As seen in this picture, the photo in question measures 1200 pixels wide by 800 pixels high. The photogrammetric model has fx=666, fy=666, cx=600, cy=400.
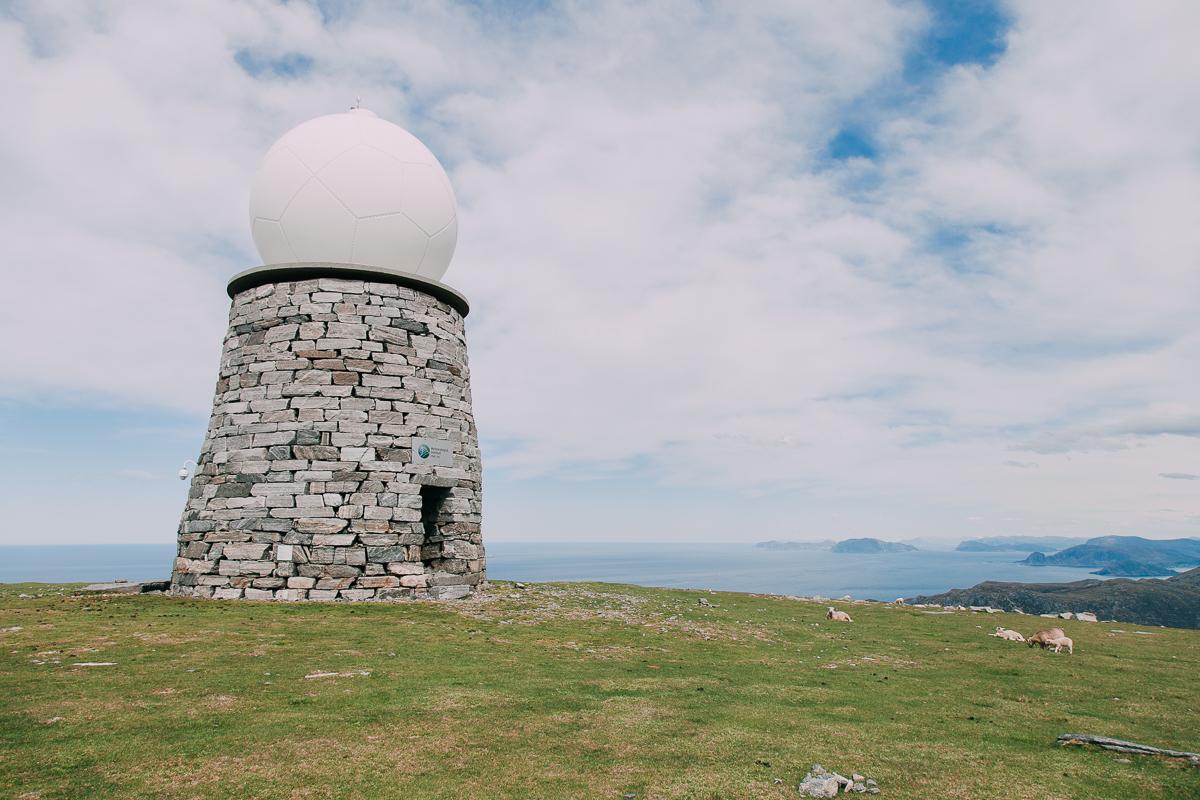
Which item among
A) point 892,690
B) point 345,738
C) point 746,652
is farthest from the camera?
point 746,652

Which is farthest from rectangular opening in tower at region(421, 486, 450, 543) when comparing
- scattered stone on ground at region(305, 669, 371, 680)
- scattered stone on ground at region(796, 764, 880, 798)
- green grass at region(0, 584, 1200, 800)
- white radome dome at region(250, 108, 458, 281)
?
scattered stone on ground at region(796, 764, 880, 798)

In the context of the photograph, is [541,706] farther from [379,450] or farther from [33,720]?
[379,450]

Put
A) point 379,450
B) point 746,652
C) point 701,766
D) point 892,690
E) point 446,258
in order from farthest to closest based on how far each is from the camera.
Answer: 1. point 446,258
2. point 379,450
3. point 746,652
4. point 892,690
5. point 701,766

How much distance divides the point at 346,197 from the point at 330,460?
6911 millimetres

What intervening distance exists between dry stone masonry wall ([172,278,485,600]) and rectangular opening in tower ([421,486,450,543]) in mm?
41

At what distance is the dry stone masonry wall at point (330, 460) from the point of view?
1591 centimetres

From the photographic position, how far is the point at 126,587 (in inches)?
685

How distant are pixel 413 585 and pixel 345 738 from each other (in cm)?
1009

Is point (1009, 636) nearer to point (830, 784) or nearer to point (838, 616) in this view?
point (838, 616)

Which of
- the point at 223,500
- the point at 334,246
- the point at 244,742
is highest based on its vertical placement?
the point at 334,246

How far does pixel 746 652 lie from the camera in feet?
41.8

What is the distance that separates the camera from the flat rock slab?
16.8 metres

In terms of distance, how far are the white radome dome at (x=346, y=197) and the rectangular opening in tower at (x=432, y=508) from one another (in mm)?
6092

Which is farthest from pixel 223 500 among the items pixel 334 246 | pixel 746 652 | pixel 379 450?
pixel 746 652
